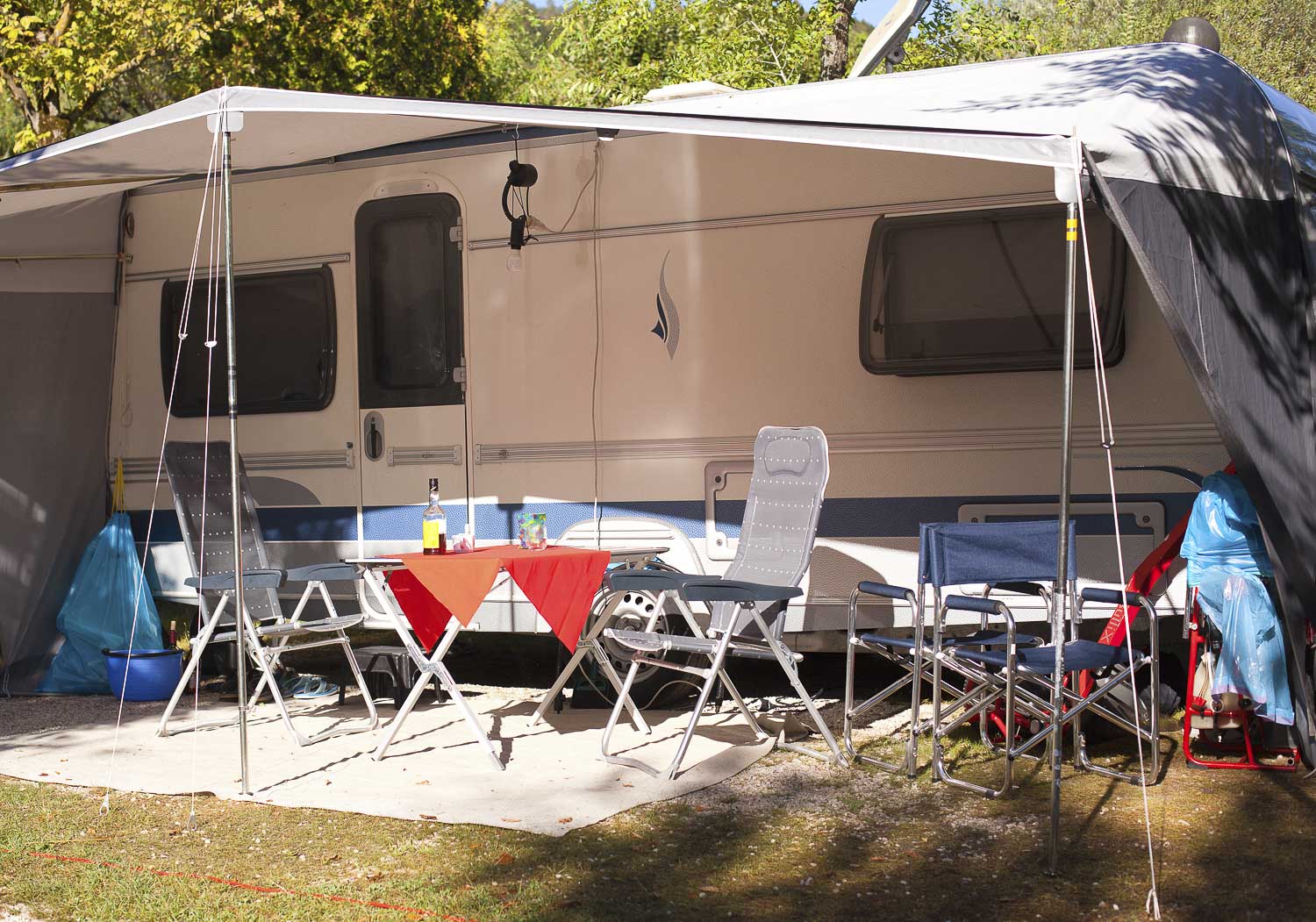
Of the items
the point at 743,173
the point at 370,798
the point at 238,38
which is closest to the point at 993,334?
the point at 743,173

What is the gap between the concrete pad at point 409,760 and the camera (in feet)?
14.0

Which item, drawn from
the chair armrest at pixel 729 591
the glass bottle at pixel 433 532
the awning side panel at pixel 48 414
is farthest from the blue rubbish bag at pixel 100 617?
the chair armrest at pixel 729 591

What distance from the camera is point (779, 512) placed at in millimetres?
5160

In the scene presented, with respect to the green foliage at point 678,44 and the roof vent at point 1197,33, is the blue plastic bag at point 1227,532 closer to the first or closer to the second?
the roof vent at point 1197,33

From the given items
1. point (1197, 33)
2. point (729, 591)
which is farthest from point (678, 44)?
point (729, 591)

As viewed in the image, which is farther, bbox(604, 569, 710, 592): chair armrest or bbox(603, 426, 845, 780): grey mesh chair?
bbox(604, 569, 710, 592): chair armrest

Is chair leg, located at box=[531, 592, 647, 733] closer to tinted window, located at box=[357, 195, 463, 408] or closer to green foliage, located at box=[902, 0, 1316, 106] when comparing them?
tinted window, located at box=[357, 195, 463, 408]

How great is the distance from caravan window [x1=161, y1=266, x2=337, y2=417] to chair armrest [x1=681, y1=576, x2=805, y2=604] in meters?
2.37

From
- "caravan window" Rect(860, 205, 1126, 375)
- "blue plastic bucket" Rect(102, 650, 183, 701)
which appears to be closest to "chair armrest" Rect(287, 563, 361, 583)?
"blue plastic bucket" Rect(102, 650, 183, 701)

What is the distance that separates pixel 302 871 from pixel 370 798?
70cm

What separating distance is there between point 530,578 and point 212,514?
6.12 feet

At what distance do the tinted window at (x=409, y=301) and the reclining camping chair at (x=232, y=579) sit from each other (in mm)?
733

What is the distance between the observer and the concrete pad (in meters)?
4.25

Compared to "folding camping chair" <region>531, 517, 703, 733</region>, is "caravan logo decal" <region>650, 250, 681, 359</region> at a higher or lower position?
higher
